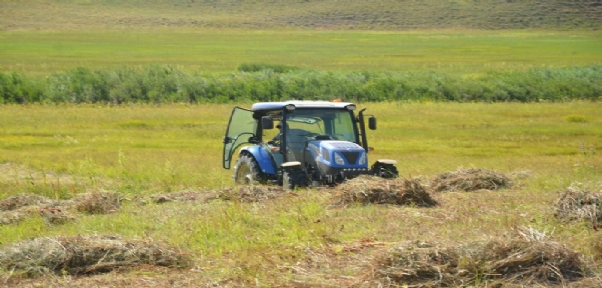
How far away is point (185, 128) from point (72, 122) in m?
4.26

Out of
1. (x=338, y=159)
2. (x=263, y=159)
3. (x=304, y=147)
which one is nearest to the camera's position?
(x=338, y=159)

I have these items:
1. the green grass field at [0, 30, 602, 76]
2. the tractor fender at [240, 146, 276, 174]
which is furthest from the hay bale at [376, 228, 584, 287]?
the green grass field at [0, 30, 602, 76]

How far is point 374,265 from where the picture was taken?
296 inches

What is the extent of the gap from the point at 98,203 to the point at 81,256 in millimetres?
4237

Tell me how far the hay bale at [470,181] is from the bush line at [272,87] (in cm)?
2584

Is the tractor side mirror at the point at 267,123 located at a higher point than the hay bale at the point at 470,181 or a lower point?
higher

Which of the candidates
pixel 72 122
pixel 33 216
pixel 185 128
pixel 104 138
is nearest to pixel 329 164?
pixel 33 216

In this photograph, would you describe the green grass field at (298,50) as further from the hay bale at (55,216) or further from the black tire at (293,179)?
the hay bale at (55,216)

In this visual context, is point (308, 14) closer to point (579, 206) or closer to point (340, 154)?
point (340, 154)

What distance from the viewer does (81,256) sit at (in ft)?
27.4

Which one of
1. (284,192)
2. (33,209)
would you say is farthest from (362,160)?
(33,209)

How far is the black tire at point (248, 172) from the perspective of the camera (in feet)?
48.6

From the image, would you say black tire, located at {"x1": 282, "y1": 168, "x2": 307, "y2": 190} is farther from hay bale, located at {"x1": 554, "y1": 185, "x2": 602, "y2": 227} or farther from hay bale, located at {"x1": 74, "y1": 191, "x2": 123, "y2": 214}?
hay bale, located at {"x1": 554, "y1": 185, "x2": 602, "y2": 227}

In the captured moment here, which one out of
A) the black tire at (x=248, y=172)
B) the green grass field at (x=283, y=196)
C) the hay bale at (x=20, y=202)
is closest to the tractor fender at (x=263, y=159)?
the black tire at (x=248, y=172)
